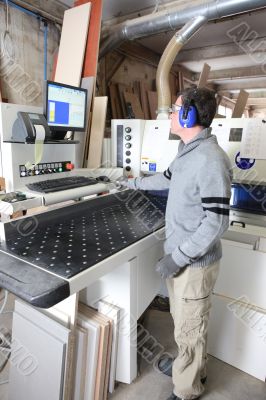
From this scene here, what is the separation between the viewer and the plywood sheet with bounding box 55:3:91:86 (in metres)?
2.39

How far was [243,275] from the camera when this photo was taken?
60.7 inches

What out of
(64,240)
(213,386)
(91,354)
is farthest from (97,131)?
(213,386)

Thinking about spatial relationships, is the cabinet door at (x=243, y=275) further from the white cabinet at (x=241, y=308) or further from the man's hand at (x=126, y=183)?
the man's hand at (x=126, y=183)

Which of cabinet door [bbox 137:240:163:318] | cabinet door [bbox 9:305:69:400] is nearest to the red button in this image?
cabinet door [bbox 137:240:163:318]

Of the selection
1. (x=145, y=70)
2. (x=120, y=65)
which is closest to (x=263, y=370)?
(x=120, y=65)

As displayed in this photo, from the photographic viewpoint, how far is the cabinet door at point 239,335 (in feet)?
4.97

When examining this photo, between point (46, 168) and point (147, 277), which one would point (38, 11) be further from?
point (147, 277)

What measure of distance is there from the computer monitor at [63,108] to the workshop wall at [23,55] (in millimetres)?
1103

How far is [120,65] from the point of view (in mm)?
3750

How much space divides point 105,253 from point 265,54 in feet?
14.4

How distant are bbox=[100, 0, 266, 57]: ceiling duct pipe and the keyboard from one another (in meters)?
1.82

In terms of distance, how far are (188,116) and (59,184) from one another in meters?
0.80

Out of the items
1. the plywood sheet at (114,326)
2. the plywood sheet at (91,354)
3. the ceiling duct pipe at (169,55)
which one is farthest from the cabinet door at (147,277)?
the ceiling duct pipe at (169,55)

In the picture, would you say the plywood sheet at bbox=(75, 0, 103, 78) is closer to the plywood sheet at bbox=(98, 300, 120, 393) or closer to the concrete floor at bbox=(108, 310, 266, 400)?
the plywood sheet at bbox=(98, 300, 120, 393)
